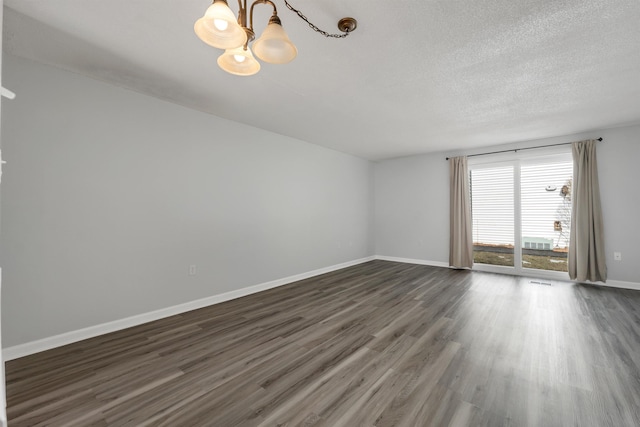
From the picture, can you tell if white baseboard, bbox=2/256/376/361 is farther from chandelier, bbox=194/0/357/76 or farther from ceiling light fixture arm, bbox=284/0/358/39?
ceiling light fixture arm, bbox=284/0/358/39

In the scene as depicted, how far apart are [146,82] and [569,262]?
263 inches

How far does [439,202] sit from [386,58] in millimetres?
4289

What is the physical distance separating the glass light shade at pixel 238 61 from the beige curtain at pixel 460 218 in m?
5.09

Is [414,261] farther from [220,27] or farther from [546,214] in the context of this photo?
[220,27]

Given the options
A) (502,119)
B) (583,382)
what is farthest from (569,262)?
(583,382)

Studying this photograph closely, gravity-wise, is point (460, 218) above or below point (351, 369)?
above

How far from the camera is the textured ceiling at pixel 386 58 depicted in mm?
1773

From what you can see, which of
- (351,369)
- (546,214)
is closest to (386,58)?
(351,369)

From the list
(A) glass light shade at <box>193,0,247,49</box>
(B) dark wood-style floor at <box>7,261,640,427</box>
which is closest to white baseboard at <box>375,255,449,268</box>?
(B) dark wood-style floor at <box>7,261,640,427</box>

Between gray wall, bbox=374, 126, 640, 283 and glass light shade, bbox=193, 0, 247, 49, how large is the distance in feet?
18.0

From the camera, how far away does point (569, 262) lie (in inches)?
174

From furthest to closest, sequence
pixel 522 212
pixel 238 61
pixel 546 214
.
Answer: pixel 522 212 < pixel 546 214 < pixel 238 61

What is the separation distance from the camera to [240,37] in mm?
1313

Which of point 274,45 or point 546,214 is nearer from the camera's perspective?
point 274,45
